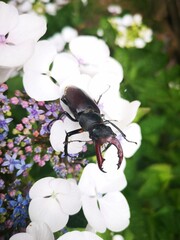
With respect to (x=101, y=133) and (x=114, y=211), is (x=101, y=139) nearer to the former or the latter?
(x=101, y=133)

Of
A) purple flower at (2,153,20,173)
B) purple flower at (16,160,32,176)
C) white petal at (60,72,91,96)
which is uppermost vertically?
white petal at (60,72,91,96)

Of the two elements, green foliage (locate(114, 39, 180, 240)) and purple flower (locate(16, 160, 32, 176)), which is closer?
purple flower (locate(16, 160, 32, 176))

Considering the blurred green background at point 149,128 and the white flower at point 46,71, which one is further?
the blurred green background at point 149,128

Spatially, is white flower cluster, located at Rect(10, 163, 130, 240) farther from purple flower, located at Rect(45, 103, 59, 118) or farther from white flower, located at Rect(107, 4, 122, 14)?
white flower, located at Rect(107, 4, 122, 14)

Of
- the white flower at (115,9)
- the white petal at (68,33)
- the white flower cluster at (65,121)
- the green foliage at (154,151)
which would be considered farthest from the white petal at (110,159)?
the white flower at (115,9)

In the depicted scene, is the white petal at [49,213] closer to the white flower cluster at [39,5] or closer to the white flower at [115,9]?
the white flower cluster at [39,5]

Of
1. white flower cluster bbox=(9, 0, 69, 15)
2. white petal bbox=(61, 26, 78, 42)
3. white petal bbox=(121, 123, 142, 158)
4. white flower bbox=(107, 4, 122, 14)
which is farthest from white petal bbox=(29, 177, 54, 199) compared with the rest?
white flower bbox=(107, 4, 122, 14)
